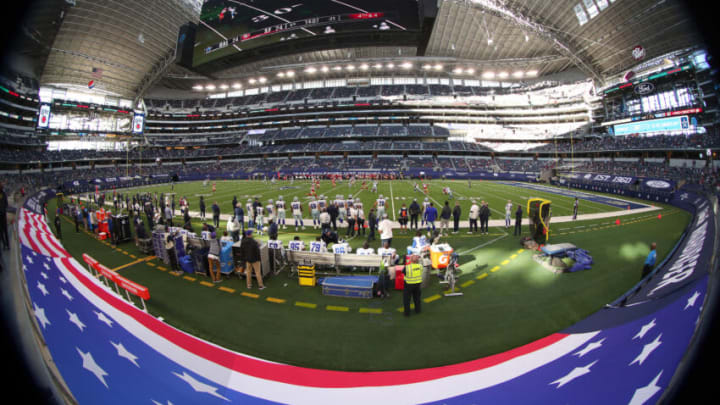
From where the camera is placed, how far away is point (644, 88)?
134 ft

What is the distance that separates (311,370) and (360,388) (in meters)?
0.94

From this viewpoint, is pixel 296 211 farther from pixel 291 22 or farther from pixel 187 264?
pixel 291 22

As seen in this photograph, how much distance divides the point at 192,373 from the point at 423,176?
4855 centimetres

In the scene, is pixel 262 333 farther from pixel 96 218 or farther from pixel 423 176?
pixel 423 176

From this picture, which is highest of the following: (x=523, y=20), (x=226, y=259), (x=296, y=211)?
(x=523, y=20)

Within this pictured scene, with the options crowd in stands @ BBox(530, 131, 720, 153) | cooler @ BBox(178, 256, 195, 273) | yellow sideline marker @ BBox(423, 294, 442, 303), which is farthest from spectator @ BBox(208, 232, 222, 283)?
crowd in stands @ BBox(530, 131, 720, 153)

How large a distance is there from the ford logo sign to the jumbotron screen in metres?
47.7

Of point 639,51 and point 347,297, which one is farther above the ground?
point 639,51

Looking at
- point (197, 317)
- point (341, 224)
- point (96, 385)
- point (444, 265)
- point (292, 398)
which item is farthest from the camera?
point (341, 224)

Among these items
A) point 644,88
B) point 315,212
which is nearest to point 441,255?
point 315,212

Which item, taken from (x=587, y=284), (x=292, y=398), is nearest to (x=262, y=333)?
(x=292, y=398)

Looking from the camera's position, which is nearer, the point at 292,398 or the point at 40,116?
the point at 292,398

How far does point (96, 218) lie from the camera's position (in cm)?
1398

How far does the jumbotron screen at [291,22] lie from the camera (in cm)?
1595
